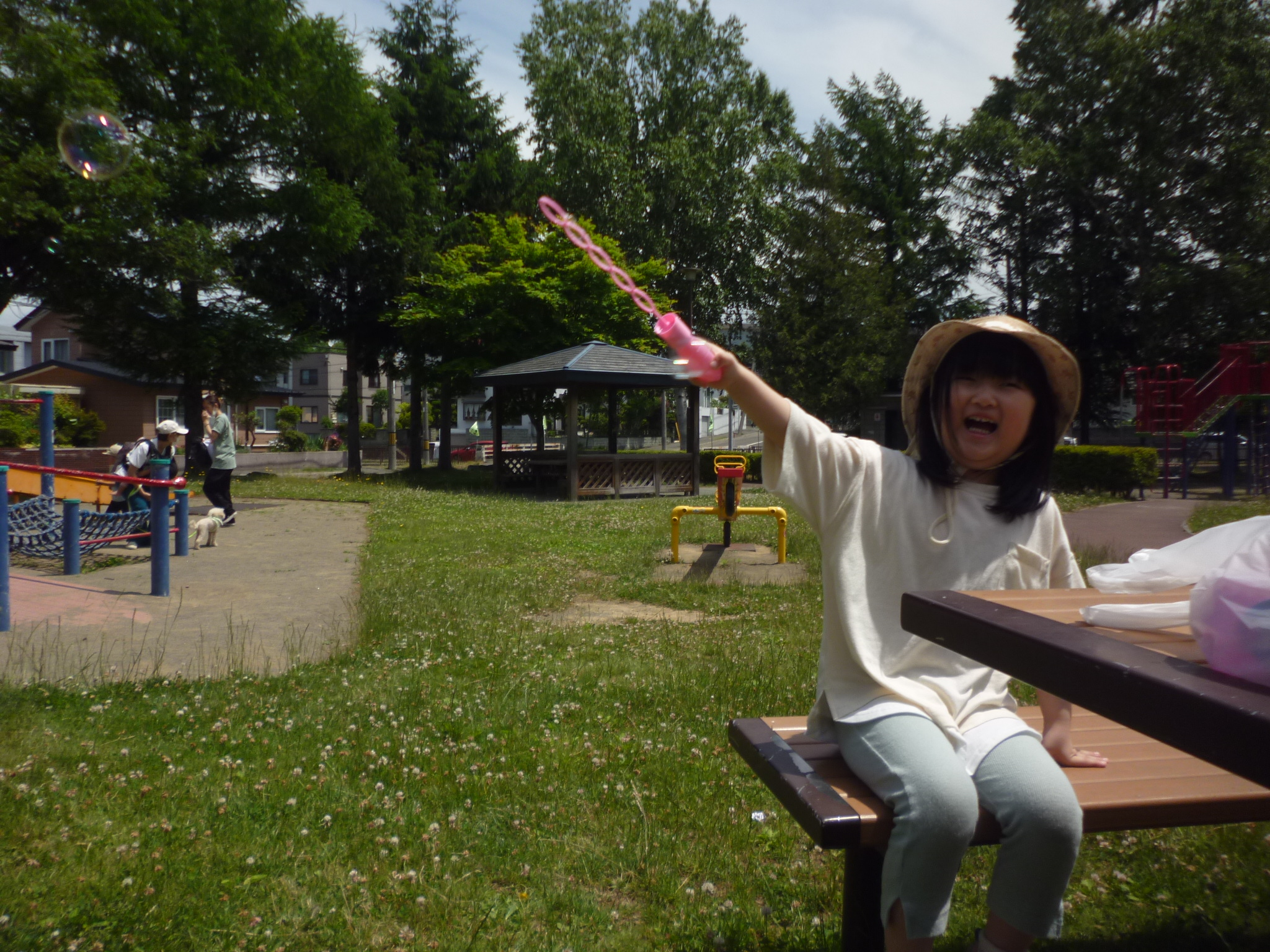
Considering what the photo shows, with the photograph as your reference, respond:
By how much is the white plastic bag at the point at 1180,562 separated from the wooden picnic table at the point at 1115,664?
37 mm

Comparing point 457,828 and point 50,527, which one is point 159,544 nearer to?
point 50,527

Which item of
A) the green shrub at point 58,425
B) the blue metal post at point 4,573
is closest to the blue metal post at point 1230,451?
the blue metal post at point 4,573

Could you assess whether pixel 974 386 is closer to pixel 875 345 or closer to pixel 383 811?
pixel 383 811

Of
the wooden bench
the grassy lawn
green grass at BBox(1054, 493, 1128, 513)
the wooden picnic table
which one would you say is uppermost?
the wooden picnic table

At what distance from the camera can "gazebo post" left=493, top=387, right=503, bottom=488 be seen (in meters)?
25.1

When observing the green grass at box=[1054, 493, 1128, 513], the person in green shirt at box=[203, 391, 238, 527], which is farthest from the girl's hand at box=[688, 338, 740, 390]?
the green grass at box=[1054, 493, 1128, 513]

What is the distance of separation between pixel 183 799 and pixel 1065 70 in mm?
40985

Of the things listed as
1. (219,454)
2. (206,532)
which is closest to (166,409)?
(219,454)

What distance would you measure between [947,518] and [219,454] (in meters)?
13.8

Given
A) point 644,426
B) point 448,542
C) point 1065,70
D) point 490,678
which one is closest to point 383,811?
point 490,678

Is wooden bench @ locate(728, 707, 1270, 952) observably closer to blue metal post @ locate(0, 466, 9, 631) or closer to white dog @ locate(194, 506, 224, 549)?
blue metal post @ locate(0, 466, 9, 631)

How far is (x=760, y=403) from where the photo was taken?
2.33 metres

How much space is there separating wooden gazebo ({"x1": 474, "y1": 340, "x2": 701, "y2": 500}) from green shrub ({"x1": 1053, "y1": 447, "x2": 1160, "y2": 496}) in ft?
29.6

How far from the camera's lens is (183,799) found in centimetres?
367
